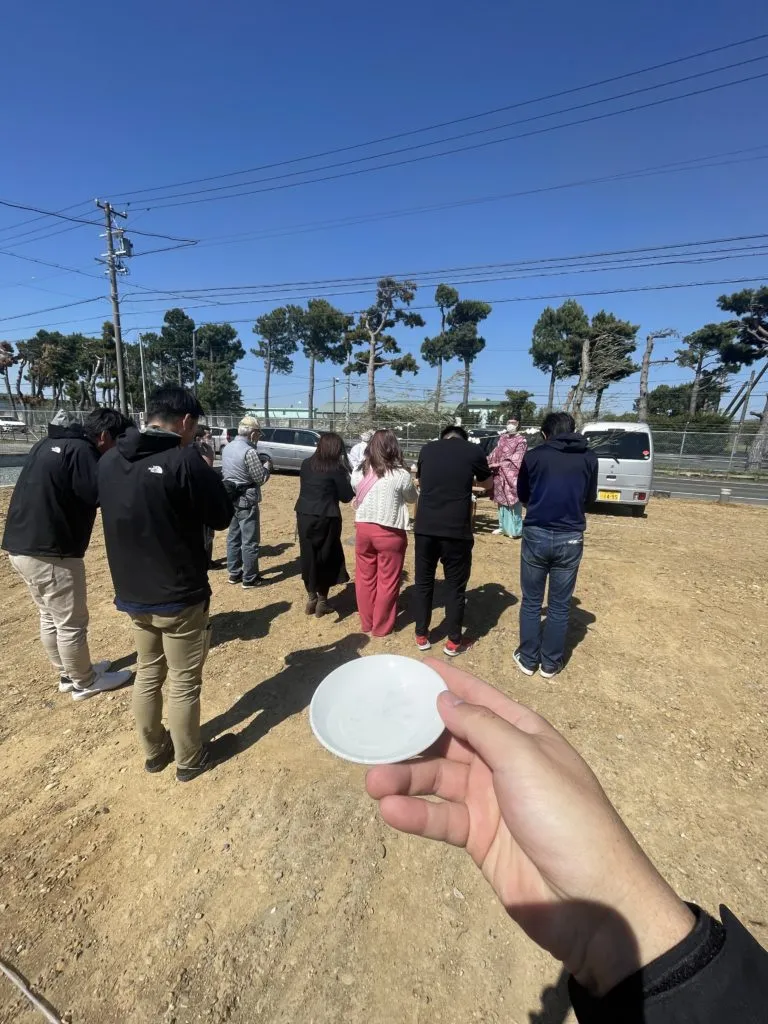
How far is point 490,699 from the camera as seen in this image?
4.14ft

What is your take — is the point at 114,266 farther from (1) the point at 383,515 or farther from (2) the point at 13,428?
(1) the point at 383,515

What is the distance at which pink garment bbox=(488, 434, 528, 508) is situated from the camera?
6.65m

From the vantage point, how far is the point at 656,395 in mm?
46500

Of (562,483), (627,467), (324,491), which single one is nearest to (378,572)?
(324,491)

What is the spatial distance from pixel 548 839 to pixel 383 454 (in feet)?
9.58

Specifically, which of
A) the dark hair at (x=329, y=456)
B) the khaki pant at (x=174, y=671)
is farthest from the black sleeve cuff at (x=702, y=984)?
the dark hair at (x=329, y=456)

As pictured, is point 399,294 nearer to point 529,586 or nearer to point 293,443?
point 293,443

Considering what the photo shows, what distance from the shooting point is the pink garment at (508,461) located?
6652mm

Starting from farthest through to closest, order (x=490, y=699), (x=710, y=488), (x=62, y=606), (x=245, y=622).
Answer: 1. (x=710, y=488)
2. (x=245, y=622)
3. (x=62, y=606)
4. (x=490, y=699)

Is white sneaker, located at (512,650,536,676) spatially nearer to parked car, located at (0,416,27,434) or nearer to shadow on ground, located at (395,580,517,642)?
shadow on ground, located at (395,580,517,642)

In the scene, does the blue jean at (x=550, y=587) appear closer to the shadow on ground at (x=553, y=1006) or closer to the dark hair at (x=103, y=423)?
the shadow on ground at (x=553, y=1006)

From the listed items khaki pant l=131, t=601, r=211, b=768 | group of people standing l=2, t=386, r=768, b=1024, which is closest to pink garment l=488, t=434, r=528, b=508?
group of people standing l=2, t=386, r=768, b=1024

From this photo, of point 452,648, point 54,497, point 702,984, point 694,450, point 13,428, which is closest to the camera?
point 702,984

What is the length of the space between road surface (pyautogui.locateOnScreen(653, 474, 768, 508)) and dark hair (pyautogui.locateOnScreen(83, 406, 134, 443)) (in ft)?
47.3
